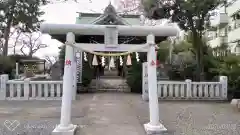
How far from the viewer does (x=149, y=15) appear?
15.7 meters

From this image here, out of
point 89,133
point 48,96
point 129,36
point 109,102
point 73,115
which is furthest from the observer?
point 48,96

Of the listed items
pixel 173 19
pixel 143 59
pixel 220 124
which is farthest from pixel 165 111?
pixel 173 19

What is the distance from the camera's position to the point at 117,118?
787 centimetres

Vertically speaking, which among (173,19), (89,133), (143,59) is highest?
(173,19)

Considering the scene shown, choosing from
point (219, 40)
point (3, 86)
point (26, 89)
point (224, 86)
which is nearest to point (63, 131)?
point (26, 89)

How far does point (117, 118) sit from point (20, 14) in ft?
46.8

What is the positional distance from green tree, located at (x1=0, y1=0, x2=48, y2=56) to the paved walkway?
10058mm

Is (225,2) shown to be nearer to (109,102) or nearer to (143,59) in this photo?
(143,59)

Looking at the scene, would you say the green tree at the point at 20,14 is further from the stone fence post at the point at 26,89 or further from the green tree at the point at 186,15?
the stone fence post at the point at 26,89

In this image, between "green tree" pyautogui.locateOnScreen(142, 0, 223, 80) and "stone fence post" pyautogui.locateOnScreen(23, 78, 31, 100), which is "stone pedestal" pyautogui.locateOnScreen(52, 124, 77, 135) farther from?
"green tree" pyautogui.locateOnScreen(142, 0, 223, 80)

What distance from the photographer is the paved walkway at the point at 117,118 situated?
6.48m

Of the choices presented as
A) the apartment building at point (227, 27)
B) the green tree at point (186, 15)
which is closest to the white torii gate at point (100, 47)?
the green tree at point (186, 15)

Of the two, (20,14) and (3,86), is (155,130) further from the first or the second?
(20,14)

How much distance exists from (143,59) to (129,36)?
27.1ft
